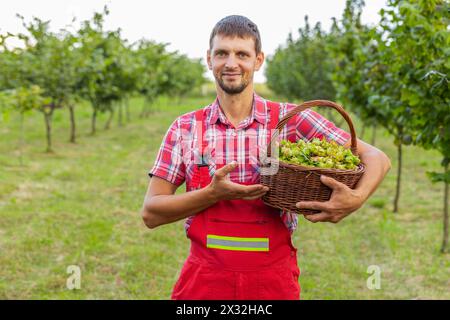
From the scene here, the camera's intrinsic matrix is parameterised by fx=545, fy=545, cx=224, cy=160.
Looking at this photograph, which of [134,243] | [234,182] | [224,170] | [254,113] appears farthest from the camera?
[134,243]

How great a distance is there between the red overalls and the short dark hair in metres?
0.52

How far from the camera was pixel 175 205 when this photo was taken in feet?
6.81

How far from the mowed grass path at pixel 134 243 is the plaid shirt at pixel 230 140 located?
120 inches

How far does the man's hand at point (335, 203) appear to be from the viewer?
1.99 m

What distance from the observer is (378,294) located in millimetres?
5277

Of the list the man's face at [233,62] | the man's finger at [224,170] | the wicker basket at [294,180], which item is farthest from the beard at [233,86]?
the man's finger at [224,170]

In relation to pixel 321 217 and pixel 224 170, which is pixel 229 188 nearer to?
pixel 224 170

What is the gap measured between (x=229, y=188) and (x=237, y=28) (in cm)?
65

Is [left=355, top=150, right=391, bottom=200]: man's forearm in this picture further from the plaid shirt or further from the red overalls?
the red overalls

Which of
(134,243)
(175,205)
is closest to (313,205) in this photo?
(175,205)

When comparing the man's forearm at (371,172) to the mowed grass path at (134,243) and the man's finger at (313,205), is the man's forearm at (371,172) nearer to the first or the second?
the man's finger at (313,205)

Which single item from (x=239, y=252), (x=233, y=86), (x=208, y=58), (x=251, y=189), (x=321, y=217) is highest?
(x=208, y=58)

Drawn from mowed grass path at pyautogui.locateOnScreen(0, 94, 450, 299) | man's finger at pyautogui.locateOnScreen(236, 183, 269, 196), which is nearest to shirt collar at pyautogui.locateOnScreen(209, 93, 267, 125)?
man's finger at pyautogui.locateOnScreen(236, 183, 269, 196)

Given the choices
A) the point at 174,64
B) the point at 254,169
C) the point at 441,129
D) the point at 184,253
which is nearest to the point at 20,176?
the point at 184,253
